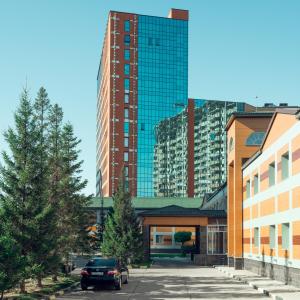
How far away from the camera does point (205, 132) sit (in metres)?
177

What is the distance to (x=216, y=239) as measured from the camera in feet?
203

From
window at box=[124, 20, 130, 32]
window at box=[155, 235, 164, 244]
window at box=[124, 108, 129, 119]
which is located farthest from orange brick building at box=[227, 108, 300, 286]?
window at box=[124, 20, 130, 32]

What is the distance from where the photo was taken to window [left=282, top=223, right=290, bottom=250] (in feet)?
108

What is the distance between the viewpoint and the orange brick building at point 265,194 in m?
31.1

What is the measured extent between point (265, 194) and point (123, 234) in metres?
20.8

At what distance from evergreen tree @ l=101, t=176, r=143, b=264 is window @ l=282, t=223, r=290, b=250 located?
25.0 meters

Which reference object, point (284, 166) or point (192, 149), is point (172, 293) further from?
point (192, 149)

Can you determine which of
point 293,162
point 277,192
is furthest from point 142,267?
point 293,162

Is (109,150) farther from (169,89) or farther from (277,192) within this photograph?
(277,192)

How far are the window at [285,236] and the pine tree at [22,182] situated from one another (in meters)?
14.2

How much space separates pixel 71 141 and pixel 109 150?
9914 centimetres

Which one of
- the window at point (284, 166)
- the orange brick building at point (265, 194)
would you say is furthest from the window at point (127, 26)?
the window at point (284, 166)

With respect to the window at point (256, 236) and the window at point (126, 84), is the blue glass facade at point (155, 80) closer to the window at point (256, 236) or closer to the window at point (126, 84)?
the window at point (126, 84)

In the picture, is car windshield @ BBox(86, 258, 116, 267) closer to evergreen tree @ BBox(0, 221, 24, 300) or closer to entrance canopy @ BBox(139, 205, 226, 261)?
evergreen tree @ BBox(0, 221, 24, 300)
